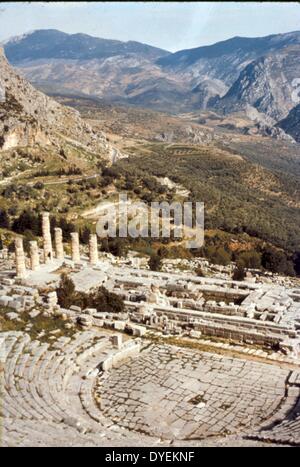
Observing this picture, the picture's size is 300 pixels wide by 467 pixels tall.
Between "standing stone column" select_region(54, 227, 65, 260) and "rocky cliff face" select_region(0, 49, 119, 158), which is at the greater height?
"rocky cliff face" select_region(0, 49, 119, 158)

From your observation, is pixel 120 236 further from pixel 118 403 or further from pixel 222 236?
pixel 118 403

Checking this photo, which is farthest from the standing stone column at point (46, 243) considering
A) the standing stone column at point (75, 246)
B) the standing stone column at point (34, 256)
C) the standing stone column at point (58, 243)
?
the standing stone column at point (34, 256)

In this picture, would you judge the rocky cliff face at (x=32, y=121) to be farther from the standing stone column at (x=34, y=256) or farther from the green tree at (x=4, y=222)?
the standing stone column at (x=34, y=256)

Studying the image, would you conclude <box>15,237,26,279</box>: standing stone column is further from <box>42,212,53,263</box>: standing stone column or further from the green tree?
the green tree

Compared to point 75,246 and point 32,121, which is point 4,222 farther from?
point 32,121

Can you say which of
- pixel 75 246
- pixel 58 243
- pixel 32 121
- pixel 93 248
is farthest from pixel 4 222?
pixel 32 121

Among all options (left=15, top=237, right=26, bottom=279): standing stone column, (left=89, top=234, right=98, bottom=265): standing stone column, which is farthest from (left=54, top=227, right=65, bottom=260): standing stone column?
(left=15, top=237, right=26, bottom=279): standing stone column

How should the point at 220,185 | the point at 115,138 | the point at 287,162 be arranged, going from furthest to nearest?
the point at 287,162 → the point at 115,138 → the point at 220,185
